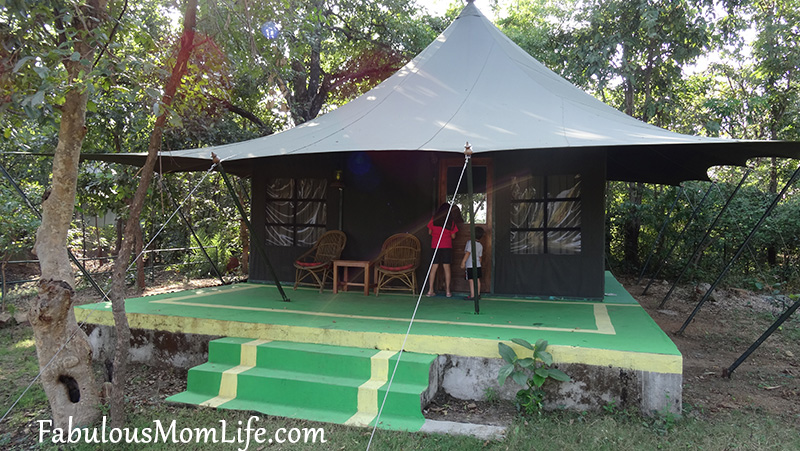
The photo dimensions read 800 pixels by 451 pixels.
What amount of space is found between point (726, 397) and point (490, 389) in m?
1.85

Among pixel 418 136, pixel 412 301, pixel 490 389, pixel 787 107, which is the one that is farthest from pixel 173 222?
pixel 787 107

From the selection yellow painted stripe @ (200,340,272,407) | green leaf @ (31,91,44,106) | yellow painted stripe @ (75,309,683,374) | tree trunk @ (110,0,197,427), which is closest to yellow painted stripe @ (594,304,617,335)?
yellow painted stripe @ (75,309,683,374)

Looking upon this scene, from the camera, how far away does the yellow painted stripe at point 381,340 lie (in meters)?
3.11

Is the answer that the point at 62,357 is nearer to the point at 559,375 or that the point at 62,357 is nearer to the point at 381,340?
the point at 381,340

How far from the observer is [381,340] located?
3.67 metres

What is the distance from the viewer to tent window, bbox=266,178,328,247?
21.6 ft

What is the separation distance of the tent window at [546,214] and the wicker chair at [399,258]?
1.21 m

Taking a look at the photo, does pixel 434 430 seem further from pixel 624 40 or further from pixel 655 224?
pixel 624 40

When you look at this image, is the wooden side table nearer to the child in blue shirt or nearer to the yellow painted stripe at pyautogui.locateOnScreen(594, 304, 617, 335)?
the child in blue shirt

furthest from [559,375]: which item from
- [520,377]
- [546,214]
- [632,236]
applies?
[632,236]

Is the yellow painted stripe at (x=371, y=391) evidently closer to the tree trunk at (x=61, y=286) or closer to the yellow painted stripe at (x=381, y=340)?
the yellow painted stripe at (x=381, y=340)

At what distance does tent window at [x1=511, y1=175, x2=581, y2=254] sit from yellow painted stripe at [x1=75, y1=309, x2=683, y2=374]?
1.99 m

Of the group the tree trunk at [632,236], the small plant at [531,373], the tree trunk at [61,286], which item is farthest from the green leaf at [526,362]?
the tree trunk at [632,236]

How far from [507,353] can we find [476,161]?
3.14 meters
